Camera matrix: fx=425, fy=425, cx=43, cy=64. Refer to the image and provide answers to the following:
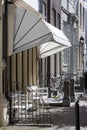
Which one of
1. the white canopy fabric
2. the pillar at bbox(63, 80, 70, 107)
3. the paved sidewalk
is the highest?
the white canopy fabric

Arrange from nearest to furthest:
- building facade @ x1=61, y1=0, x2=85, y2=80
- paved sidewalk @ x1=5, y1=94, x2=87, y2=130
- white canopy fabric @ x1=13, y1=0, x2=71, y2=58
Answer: paved sidewalk @ x1=5, y1=94, x2=87, y2=130 → white canopy fabric @ x1=13, y1=0, x2=71, y2=58 → building facade @ x1=61, y1=0, x2=85, y2=80

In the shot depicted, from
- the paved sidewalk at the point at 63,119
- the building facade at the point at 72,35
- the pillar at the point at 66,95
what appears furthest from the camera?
the building facade at the point at 72,35

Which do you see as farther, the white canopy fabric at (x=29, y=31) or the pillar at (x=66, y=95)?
the pillar at (x=66, y=95)

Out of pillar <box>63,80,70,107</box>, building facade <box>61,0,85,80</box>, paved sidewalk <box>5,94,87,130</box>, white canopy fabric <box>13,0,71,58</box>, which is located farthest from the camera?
building facade <box>61,0,85,80</box>

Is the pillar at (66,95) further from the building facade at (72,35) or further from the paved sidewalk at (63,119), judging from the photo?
the building facade at (72,35)

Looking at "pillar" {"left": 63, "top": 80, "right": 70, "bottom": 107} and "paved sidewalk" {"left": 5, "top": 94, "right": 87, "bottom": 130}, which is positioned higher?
"pillar" {"left": 63, "top": 80, "right": 70, "bottom": 107}

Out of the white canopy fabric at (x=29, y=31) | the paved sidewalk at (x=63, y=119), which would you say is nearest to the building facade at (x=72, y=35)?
the paved sidewalk at (x=63, y=119)

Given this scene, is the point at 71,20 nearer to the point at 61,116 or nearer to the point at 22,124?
the point at 61,116

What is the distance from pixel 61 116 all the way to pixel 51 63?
10.7 meters

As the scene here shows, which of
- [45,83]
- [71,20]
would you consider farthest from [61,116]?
[71,20]

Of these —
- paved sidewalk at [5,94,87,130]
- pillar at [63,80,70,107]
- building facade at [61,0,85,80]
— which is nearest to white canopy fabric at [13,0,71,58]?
paved sidewalk at [5,94,87,130]

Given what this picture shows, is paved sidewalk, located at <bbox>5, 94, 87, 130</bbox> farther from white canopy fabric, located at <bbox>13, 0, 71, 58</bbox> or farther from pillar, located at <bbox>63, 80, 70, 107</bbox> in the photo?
white canopy fabric, located at <bbox>13, 0, 71, 58</bbox>

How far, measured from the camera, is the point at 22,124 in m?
11.9

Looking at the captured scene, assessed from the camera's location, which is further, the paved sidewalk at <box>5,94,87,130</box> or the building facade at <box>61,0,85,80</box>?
the building facade at <box>61,0,85,80</box>
